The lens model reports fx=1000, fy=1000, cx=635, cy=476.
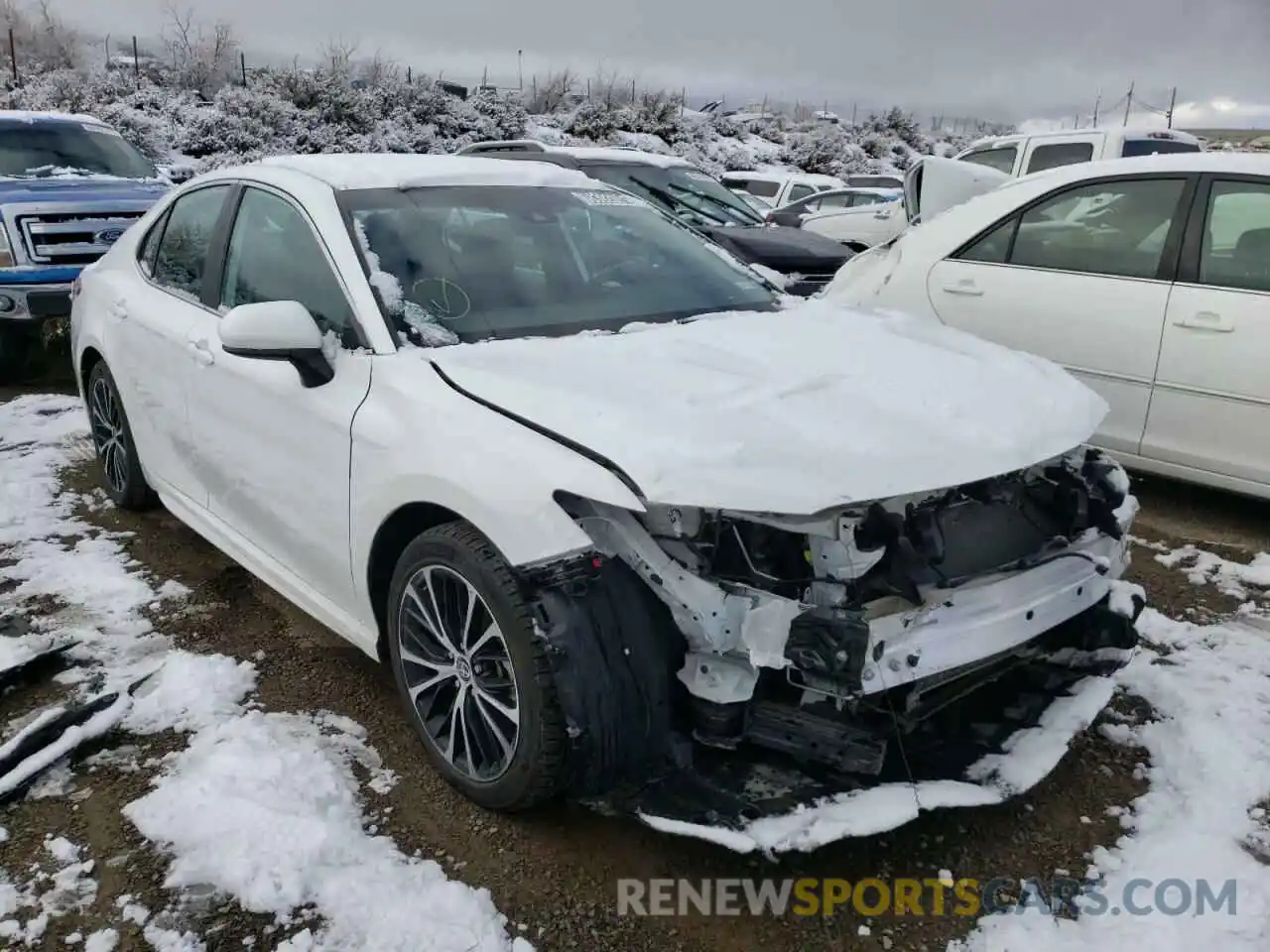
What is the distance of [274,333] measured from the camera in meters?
2.80

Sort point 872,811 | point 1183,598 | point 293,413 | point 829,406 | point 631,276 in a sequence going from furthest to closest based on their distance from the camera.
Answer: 1. point 1183,598
2. point 631,276
3. point 293,413
4. point 829,406
5. point 872,811

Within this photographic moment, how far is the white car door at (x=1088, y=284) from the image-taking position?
4582mm

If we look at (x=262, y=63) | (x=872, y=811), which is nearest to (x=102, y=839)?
(x=872, y=811)

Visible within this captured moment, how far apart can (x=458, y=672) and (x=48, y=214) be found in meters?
6.24

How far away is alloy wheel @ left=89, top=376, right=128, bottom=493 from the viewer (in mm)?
4578

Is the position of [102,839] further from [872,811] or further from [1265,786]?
[1265,786]

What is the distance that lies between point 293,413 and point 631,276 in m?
1.25

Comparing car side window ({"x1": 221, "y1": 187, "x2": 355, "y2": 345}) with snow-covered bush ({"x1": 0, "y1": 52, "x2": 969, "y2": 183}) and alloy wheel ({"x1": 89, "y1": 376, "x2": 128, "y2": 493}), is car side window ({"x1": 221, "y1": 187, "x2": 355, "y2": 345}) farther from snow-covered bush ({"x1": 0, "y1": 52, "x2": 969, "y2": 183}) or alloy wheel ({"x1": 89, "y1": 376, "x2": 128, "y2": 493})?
snow-covered bush ({"x1": 0, "y1": 52, "x2": 969, "y2": 183})

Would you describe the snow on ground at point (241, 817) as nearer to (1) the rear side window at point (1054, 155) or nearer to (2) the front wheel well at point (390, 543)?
(2) the front wheel well at point (390, 543)

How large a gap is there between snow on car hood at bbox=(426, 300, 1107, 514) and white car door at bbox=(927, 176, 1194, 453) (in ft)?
5.42

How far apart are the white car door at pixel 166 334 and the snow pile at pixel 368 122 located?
15504 mm

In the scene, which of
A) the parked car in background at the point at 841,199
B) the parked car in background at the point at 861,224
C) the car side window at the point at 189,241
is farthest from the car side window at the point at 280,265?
the parked car in background at the point at 841,199

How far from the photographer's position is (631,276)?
11.6 feet

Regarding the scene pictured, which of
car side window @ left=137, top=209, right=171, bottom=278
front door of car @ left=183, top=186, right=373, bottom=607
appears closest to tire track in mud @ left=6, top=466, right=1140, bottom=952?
front door of car @ left=183, top=186, right=373, bottom=607
